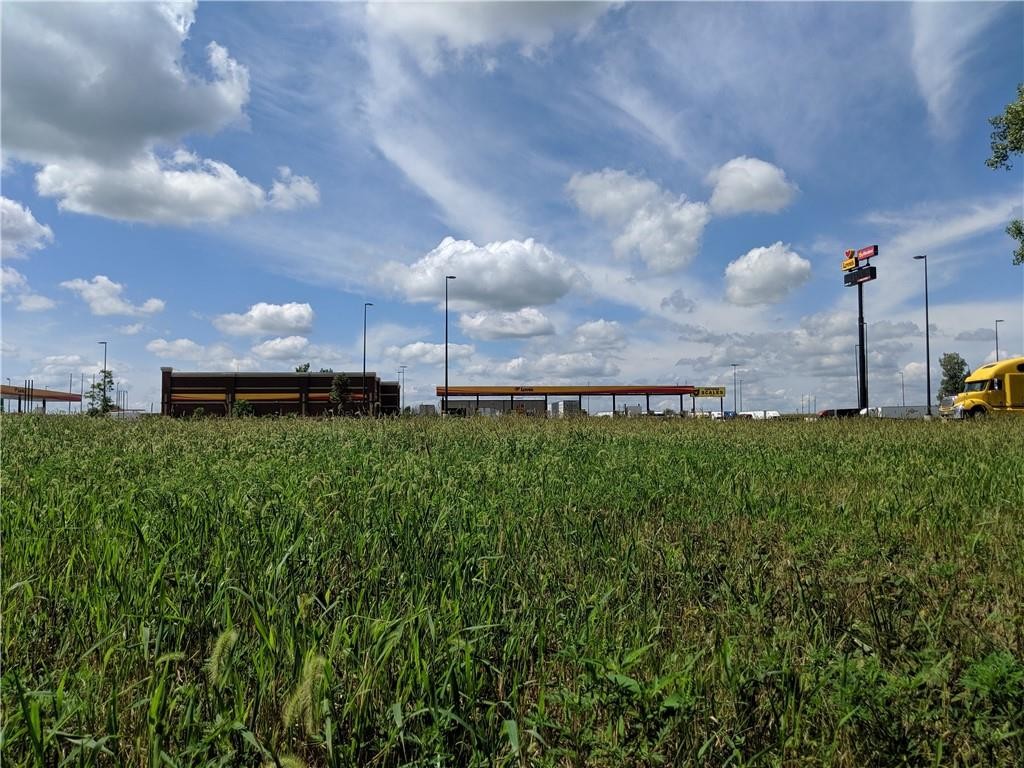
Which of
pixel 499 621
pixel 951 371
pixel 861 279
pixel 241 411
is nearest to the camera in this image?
pixel 499 621

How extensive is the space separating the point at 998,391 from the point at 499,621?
3741 cm

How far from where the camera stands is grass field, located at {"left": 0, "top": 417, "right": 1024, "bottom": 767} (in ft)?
7.07

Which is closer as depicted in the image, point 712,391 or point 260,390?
point 260,390

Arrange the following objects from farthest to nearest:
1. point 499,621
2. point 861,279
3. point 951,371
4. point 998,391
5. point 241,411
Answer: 1. point 951,371
2. point 861,279
3. point 998,391
4. point 241,411
5. point 499,621

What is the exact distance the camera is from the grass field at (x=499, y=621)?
215cm

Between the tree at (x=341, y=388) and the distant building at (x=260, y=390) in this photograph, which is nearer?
the tree at (x=341, y=388)

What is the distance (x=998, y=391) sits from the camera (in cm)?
3047

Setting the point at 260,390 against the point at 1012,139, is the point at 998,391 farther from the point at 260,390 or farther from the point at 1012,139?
the point at 260,390

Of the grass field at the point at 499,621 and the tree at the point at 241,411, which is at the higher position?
the tree at the point at 241,411

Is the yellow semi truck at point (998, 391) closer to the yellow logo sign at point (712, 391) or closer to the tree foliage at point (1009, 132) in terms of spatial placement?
the tree foliage at point (1009, 132)

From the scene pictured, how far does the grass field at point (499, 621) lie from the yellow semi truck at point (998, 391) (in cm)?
3024

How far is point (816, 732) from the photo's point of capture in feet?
7.74

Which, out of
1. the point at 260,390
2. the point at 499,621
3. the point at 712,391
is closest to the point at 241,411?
the point at 499,621

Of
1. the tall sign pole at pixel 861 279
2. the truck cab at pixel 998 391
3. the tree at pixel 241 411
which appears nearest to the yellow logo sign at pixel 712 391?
the tall sign pole at pixel 861 279
